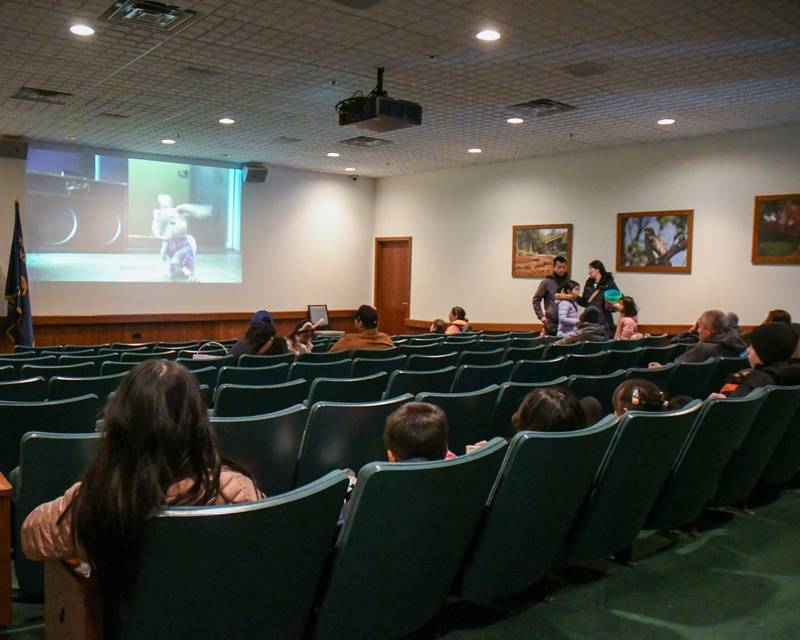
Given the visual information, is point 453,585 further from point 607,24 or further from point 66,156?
point 66,156

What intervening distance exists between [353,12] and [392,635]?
177 inches

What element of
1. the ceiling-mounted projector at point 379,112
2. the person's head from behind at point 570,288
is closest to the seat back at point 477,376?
the ceiling-mounted projector at point 379,112

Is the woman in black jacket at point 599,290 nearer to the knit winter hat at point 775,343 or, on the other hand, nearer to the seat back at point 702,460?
the knit winter hat at point 775,343

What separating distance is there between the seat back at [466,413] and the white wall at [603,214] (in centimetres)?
645

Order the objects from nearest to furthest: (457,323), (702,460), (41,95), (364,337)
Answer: (702,460)
(364,337)
(41,95)
(457,323)

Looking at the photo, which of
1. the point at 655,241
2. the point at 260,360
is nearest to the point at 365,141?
the point at 655,241

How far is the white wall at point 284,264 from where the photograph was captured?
443 inches

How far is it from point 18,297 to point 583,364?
8.22 m

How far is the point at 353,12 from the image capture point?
204 inches

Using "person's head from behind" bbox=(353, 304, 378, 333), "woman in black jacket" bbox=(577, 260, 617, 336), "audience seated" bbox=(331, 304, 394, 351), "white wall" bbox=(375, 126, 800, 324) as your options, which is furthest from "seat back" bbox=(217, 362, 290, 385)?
"white wall" bbox=(375, 126, 800, 324)

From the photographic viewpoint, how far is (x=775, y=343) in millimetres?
3883

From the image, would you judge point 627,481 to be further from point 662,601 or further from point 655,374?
point 655,374

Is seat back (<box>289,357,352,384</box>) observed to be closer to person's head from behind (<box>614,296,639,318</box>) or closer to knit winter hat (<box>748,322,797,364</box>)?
knit winter hat (<box>748,322,797,364</box>)

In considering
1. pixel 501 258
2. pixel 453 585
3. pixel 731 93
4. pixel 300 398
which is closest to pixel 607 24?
pixel 731 93
